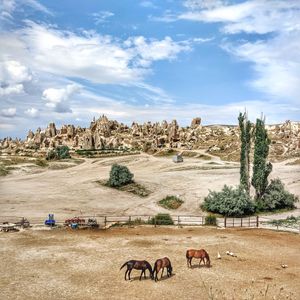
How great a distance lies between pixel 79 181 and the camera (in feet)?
208

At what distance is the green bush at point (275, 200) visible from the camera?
139ft

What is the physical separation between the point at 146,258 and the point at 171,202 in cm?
2223

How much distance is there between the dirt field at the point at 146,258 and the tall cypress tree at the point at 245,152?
37.6 feet

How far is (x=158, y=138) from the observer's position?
14275cm

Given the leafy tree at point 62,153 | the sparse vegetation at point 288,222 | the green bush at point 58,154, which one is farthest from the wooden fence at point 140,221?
the leafy tree at point 62,153

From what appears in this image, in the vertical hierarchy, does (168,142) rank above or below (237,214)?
above

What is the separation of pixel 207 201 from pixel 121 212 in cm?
968

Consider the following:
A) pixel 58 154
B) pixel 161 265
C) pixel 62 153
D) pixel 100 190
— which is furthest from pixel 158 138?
pixel 161 265

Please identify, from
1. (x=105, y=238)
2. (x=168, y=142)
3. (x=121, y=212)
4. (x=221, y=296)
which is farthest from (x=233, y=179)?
(x=168, y=142)

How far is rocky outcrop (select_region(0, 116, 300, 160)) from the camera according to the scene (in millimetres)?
104375

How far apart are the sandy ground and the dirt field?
35.8 ft

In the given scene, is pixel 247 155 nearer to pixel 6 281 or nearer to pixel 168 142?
pixel 6 281

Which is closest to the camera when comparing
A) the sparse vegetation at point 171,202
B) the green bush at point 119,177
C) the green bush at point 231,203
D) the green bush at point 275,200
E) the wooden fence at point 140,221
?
the wooden fence at point 140,221

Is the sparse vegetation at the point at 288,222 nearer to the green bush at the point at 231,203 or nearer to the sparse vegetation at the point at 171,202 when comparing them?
the green bush at the point at 231,203
